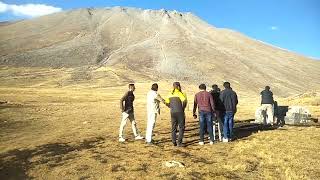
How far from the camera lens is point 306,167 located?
13.5 m

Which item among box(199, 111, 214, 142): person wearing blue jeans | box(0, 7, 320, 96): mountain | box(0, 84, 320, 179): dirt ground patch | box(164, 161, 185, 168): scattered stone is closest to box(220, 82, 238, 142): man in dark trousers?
box(0, 84, 320, 179): dirt ground patch

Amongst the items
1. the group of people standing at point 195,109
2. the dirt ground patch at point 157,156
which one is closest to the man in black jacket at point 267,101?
the dirt ground patch at point 157,156

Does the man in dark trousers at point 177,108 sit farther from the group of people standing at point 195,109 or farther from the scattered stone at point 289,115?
the scattered stone at point 289,115

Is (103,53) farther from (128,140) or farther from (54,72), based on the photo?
(128,140)

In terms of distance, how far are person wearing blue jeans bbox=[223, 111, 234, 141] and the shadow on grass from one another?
5.63m

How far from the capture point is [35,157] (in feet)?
52.5

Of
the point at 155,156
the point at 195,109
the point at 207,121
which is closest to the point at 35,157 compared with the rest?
the point at 155,156

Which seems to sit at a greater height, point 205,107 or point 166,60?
point 166,60

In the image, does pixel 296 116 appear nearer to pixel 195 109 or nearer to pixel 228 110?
pixel 228 110

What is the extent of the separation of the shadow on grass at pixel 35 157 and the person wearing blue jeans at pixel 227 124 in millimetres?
5633

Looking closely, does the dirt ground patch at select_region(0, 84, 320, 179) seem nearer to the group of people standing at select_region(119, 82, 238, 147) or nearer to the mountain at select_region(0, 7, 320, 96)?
the group of people standing at select_region(119, 82, 238, 147)

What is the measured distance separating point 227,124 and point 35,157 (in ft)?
26.8

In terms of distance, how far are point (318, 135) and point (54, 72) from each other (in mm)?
132909

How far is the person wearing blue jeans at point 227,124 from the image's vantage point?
18391 mm
